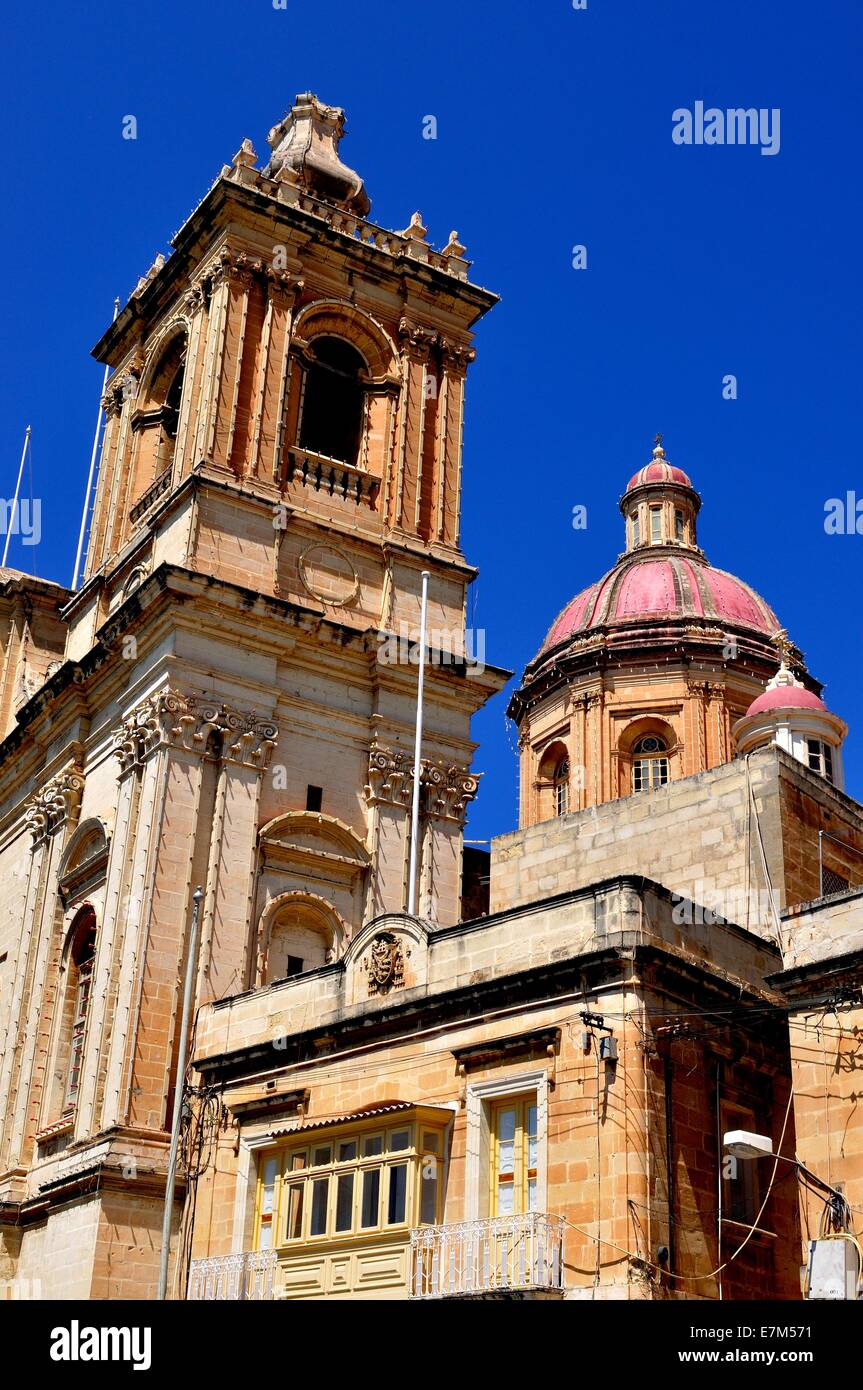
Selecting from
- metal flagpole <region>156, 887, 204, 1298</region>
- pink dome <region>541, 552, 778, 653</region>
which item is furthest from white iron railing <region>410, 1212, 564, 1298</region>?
pink dome <region>541, 552, 778, 653</region>

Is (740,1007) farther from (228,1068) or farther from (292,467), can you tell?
(292,467)

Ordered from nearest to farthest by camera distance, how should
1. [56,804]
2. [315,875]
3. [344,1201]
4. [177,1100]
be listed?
[344,1201] < [177,1100] < [315,875] < [56,804]

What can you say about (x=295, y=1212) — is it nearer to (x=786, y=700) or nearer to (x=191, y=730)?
(x=191, y=730)

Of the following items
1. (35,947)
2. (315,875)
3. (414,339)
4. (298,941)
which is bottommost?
(298,941)

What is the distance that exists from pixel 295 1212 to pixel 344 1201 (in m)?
1.14

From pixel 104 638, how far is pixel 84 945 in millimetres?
5861

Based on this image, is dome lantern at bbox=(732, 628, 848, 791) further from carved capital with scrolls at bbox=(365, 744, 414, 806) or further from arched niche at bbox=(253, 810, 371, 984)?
arched niche at bbox=(253, 810, 371, 984)

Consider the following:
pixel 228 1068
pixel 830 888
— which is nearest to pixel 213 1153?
pixel 228 1068

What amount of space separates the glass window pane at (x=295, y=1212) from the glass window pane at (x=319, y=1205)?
0.28 m

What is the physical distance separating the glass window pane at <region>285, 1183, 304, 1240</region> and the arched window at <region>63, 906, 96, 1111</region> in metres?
9.13

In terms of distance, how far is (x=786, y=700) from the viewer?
32094 millimetres

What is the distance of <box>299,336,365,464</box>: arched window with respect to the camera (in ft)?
118

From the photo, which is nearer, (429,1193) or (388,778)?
(429,1193)

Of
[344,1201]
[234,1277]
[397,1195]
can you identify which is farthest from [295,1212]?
[397,1195]
